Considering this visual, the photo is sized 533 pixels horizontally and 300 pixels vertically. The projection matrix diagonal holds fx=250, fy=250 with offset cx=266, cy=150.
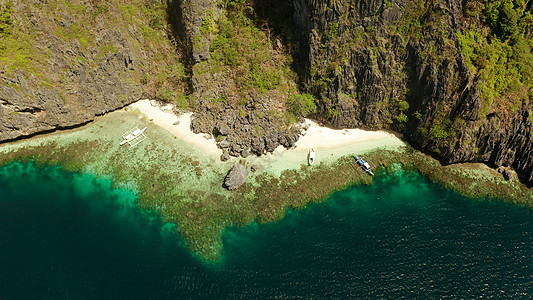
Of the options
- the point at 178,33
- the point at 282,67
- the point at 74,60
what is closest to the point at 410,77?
the point at 282,67

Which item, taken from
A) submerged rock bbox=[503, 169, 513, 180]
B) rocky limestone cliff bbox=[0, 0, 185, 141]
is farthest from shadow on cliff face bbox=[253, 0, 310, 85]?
submerged rock bbox=[503, 169, 513, 180]

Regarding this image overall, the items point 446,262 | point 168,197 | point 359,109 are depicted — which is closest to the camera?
point 446,262

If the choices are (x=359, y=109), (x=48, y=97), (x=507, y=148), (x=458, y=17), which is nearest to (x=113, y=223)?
(x=48, y=97)

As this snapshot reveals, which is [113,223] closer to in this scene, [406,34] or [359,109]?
[359,109]

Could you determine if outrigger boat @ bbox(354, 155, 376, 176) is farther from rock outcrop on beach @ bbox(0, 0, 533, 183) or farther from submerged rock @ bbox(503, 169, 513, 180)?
submerged rock @ bbox(503, 169, 513, 180)

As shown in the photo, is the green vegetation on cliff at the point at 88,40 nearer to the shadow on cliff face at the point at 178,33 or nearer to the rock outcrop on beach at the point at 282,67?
the rock outcrop on beach at the point at 282,67

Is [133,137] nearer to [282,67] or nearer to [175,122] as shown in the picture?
[175,122]
